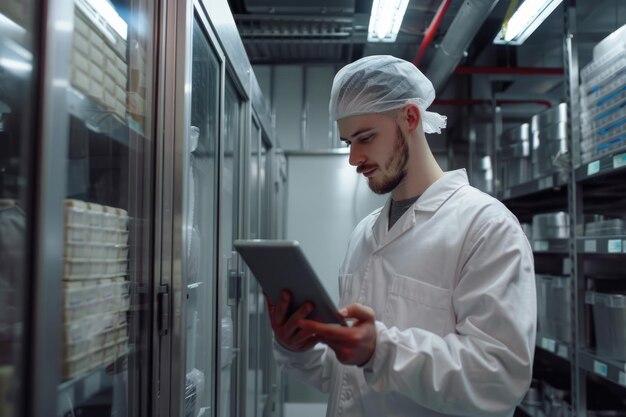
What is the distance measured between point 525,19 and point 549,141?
70 cm

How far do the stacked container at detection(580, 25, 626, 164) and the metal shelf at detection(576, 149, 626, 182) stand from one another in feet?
0.14

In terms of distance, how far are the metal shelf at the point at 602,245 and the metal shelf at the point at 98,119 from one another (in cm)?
173

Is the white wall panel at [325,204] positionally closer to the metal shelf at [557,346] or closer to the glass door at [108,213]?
the metal shelf at [557,346]

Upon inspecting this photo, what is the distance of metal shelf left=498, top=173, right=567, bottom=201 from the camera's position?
265cm

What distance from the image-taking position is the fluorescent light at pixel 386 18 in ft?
8.34

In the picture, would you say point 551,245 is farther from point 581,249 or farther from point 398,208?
point 398,208

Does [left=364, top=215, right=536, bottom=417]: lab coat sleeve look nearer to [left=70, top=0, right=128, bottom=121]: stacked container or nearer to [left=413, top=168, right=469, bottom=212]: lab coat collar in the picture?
[left=413, top=168, right=469, bottom=212]: lab coat collar

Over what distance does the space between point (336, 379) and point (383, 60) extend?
0.87 metres

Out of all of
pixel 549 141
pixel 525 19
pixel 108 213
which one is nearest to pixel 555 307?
pixel 549 141

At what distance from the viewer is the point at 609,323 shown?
2182mm

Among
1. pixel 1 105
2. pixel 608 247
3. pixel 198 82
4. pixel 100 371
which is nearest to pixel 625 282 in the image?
pixel 608 247

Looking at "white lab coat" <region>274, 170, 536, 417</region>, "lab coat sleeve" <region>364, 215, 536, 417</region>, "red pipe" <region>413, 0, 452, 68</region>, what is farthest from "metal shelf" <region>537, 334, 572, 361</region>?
"red pipe" <region>413, 0, 452, 68</region>

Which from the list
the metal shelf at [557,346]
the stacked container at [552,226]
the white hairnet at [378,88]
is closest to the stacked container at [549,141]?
the stacked container at [552,226]

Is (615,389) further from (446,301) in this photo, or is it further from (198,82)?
(198,82)
